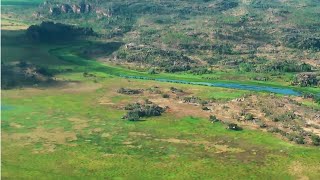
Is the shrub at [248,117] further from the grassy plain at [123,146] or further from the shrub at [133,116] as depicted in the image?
the shrub at [133,116]

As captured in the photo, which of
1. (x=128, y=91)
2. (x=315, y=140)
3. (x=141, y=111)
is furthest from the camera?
(x=128, y=91)

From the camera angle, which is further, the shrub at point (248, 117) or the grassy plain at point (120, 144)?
the shrub at point (248, 117)

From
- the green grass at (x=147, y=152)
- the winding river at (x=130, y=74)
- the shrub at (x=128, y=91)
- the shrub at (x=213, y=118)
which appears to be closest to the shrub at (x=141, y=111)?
the green grass at (x=147, y=152)

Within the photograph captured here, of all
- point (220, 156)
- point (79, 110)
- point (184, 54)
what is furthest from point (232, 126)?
point (184, 54)

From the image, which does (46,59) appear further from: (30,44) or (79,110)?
(79,110)

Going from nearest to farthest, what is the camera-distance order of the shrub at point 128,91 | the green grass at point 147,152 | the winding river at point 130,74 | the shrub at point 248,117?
the green grass at point 147,152
the shrub at point 248,117
the shrub at point 128,91
the winding river at point 130,74

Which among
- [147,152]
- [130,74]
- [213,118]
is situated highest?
[130,74]

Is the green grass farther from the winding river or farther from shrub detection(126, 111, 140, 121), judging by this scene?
the winding river

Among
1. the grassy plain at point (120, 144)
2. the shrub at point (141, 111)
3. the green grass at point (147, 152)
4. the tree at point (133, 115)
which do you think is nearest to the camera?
the green grass at point (147, 152)

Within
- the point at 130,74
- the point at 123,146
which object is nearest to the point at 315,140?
the point at 123,146

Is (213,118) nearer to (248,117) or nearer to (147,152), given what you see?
(248,117)

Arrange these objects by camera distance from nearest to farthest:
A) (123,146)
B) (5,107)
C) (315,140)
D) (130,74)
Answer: (123,146), (315,140), (5,107), (130,74)
